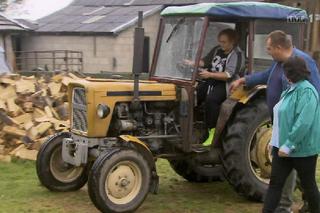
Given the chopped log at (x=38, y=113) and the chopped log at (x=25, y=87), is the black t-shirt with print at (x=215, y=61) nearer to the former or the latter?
the chopped log at (x=38, y=113)

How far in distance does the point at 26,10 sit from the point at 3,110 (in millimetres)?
50903

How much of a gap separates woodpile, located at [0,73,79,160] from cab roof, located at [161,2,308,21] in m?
2.99

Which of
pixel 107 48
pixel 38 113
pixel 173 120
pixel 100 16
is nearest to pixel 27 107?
pixel 38 113

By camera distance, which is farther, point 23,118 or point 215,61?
point 23,118

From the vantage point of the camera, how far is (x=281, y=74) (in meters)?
5.97

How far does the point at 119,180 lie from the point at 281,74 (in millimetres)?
1985

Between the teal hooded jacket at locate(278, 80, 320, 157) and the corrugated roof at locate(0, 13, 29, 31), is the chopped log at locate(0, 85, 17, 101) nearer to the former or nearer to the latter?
the teal hooded jacket at locate(278, 80, 320, 157)

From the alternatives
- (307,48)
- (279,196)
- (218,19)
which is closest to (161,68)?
(218,19)

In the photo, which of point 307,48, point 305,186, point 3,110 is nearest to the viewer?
point 305,186

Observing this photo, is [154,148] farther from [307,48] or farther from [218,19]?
[307,48]

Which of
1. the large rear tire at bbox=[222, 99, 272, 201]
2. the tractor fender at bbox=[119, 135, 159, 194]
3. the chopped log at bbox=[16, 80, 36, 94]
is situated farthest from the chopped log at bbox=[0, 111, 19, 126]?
the large rear tire at bbox=[222, 99, 272, 201]

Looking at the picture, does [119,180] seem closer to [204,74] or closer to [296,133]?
[204,74]

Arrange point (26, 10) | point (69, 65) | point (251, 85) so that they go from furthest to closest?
point (26, 10) → point (69, 65) → point (251, 85)

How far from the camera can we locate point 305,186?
5484 millimetres
